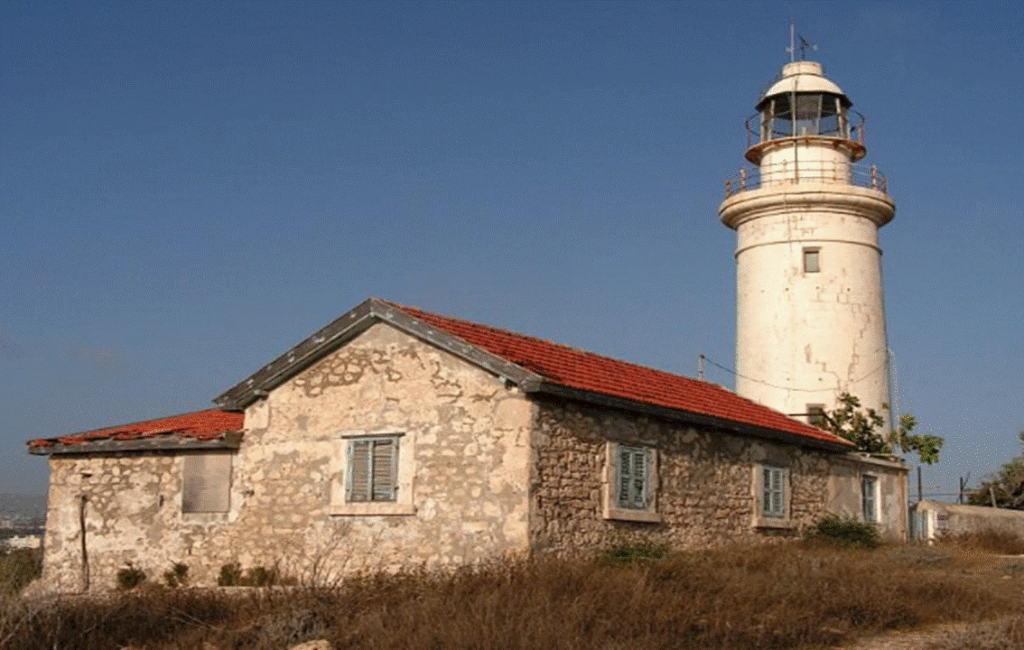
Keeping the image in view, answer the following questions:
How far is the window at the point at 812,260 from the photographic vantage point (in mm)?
26984

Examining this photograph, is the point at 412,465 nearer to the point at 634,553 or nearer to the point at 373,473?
the point at 373,473

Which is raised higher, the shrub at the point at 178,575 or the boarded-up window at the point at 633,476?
the boarded-up window at the point at 633,476

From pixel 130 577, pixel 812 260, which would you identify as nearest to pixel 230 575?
pixel 130 577

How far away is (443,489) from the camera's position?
15.8 meters

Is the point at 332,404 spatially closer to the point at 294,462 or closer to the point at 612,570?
the point at 294,462

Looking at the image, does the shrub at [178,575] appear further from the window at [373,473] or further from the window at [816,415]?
the window at [816,415]

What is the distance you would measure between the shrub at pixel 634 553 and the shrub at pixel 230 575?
16.5 ft

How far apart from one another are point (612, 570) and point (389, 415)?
4.18m

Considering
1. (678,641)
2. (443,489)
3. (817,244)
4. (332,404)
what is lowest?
(678,641)

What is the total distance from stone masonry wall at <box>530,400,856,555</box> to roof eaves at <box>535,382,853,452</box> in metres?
0.16

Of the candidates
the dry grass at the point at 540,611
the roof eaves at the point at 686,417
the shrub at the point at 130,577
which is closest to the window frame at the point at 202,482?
the shrub at the point at 130,577

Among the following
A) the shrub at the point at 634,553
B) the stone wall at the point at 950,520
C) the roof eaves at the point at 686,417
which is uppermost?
the roof eaves at the point at 686,417

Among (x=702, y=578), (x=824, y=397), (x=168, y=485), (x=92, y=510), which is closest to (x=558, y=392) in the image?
(x=702, y=578)

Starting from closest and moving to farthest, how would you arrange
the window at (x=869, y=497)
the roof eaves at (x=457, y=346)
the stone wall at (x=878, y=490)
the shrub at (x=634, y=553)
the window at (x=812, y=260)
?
the roof eaves at (x=457, y=346) → the shrub at (x=634, y=553) → the stone wall at (x=878, y=490) → the window at (x=869, y=497) → the window at (x=812, y=260)
